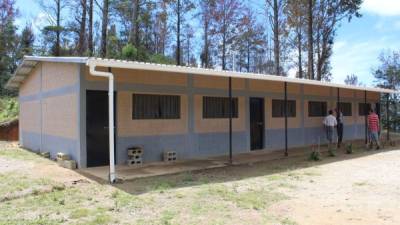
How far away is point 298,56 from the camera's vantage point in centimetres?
3206

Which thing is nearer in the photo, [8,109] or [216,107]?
[216,107]

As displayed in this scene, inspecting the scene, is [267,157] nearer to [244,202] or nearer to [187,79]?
[187,79]

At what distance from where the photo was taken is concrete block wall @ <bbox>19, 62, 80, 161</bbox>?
1030 cm

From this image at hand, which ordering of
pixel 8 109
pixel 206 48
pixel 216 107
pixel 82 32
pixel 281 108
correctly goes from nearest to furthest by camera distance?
1. pixel 216 107
2. pixel 281 108
3. pixel 8 109
4. pixel 82 32
5. pixel 206 48

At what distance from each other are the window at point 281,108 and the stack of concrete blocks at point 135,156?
6061 millimetres

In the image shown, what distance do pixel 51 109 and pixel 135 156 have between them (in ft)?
11.3

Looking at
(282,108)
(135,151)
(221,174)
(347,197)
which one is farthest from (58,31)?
(347,197)

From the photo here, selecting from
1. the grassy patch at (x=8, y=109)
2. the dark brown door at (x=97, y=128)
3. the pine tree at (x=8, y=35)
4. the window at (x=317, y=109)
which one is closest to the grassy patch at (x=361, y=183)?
the dark brown door at (x=97, y=128)

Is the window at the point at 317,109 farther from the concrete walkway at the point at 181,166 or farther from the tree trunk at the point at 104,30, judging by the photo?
the tree trunk at the point at 104,30

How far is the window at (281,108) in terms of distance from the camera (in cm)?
1486

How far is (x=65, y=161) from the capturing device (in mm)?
10172

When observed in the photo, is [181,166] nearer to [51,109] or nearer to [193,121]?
[193,121]

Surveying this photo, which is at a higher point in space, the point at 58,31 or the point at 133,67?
the point at 58,31

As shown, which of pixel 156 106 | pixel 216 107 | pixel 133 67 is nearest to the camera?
pixel 133 67
